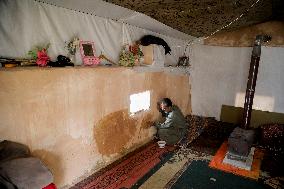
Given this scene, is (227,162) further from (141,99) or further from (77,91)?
(77,91)

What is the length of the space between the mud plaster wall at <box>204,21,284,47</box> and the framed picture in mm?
6604

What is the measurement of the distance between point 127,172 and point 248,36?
757 cm

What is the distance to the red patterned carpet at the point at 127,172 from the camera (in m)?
5.04

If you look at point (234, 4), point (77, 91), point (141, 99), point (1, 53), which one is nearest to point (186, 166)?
point (141, 99)

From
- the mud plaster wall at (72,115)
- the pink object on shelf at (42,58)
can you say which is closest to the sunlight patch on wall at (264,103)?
the mud plaster wall at (72,115)

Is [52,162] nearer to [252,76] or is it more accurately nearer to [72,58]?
[72,58]

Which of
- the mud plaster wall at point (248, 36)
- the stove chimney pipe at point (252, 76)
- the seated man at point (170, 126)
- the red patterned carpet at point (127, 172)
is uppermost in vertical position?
the mud plaster wall at point (248, 36)

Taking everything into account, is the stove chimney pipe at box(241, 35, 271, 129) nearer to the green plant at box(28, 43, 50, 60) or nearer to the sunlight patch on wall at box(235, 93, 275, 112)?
the sunlight patch on wall at box(235, 93, 275, 112)

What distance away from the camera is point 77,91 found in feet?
15.8

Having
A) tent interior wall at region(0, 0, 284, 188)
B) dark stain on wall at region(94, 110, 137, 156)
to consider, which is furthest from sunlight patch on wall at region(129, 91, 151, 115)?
dark stain on wall at region(94, 110, 137, 156)

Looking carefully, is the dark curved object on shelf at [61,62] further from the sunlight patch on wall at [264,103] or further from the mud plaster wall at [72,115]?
the sunlight patch on wall at [264,103]

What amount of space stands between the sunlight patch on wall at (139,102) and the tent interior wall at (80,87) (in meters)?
0.17

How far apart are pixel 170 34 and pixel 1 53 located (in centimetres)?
623

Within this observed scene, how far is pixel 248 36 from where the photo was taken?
31.0 feet
